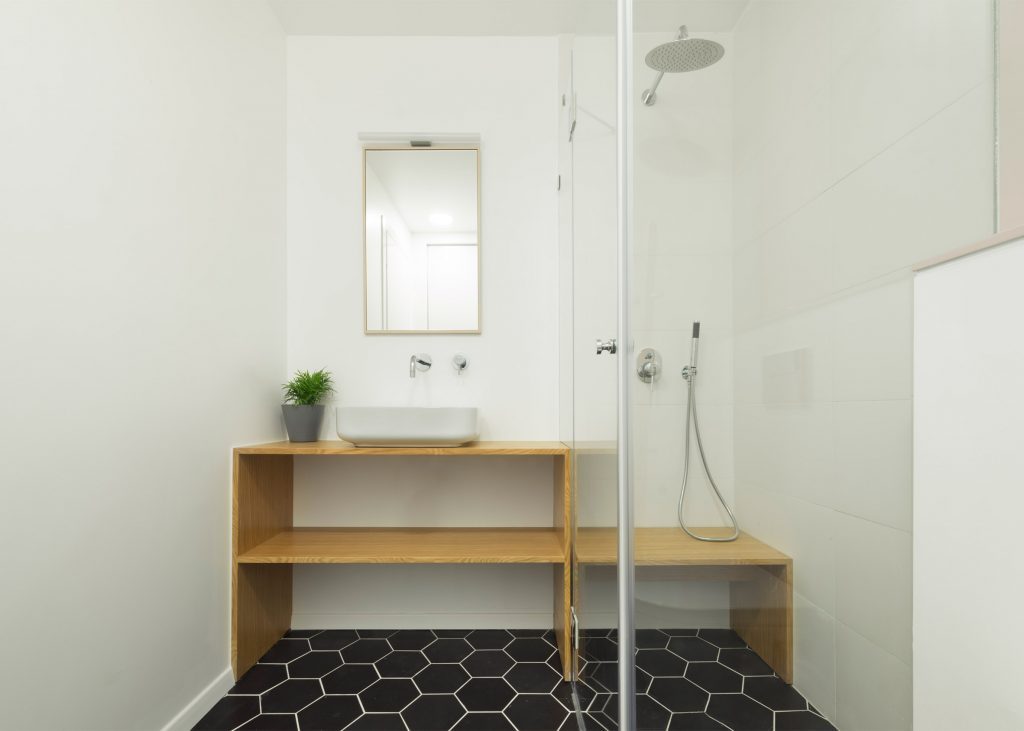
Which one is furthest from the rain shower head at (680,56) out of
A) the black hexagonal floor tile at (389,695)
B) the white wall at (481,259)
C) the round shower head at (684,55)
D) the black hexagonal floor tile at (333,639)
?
the black hexagonal floor tile at (333,639)

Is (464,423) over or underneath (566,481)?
over

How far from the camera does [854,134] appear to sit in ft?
1.42

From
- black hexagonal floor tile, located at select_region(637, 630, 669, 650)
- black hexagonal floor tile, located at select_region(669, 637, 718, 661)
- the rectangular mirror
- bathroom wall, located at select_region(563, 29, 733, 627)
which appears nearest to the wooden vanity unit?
the rectangular mirror

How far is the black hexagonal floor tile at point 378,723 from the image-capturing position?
147 cm

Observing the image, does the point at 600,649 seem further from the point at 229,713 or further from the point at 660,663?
the point at 229,713

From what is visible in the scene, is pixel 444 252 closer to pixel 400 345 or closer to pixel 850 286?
pixel 400 345

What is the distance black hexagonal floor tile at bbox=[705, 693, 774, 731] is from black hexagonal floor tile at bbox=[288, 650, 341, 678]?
154 cm

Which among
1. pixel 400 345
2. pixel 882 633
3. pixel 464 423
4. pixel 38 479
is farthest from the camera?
pixel 400 345

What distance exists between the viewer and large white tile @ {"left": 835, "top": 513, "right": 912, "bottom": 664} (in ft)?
1.23

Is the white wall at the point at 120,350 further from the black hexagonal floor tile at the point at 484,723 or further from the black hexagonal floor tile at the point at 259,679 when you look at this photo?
the black hexagonal floor tile at the point at 484,723

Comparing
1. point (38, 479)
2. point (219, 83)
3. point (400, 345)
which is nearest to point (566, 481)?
point (400, 345)

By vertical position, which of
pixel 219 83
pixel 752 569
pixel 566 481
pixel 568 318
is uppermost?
pixel 219 83

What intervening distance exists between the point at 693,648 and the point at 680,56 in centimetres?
86

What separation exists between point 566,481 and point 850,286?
1.39 meters
